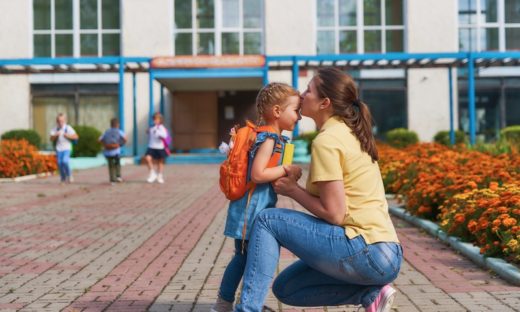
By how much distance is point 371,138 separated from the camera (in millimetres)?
3625

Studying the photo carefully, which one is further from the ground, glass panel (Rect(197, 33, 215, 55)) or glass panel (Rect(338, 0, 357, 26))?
glass panel (Rect(338, 0, 357, 26))

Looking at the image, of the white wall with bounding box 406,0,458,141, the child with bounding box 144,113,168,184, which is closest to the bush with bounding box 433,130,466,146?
the white wall with bounding box 406,0,458,141

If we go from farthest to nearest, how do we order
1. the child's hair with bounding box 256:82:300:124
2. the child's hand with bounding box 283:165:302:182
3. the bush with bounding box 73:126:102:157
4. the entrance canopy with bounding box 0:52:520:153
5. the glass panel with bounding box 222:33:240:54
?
the glass panel with bounding box 222:33:240:54 < the bush with bounding box 73:126:102:157 < the entrance canopy with bounding box 0:52:520:153 < the child's hair with bounding box 256:82:300:124 < the child's hand with bounding box 283:165:302:182

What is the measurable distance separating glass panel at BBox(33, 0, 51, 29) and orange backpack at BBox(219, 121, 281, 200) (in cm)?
2774

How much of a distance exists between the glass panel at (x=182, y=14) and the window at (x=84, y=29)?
8.12 feet

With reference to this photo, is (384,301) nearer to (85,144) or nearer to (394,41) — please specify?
(85,144)

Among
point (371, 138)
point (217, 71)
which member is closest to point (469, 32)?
point (217, 71)

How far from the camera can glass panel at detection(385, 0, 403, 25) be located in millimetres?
29438

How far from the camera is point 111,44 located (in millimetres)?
29625

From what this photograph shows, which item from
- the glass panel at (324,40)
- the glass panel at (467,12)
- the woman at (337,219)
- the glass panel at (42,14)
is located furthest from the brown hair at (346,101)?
the glass panel at (42,14)

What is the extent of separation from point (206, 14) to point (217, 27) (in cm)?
76

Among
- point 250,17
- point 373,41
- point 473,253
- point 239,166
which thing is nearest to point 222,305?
point 239,166

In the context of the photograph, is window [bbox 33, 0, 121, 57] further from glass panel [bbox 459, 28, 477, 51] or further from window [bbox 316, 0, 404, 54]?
glass panel [bbox 459, 28, 477, 51]

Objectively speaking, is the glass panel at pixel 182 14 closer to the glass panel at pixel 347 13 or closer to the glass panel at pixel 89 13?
the glass panel at pixel 89 13
